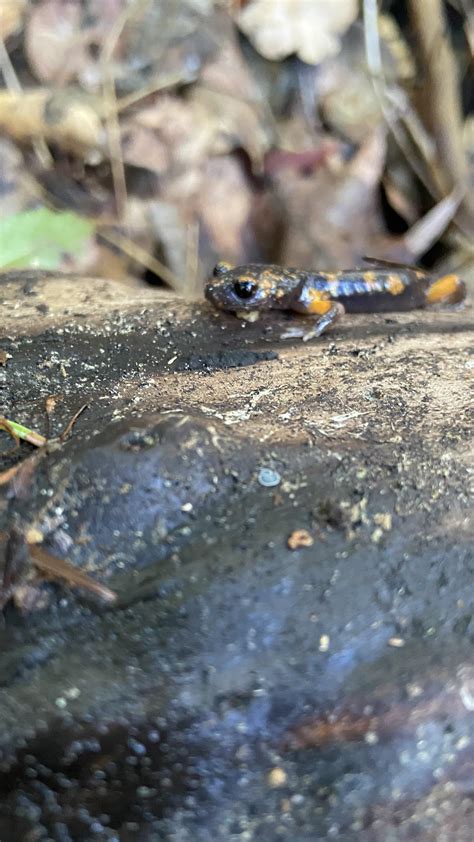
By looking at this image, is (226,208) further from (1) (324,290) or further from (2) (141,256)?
(1) (324,290)

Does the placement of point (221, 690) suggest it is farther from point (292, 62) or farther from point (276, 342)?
point (292, 62)

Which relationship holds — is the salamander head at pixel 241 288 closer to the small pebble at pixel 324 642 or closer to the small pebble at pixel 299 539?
the small pebble at pixel 299 539

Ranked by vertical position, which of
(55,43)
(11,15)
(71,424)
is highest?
(11,15)

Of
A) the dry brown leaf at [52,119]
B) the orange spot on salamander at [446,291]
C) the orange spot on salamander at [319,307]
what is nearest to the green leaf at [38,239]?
the dry brown leaf at [52,119]

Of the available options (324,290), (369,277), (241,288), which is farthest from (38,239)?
(369,277)

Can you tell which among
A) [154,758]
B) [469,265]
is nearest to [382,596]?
[154,758]

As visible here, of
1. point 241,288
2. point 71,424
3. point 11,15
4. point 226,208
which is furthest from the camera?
point 226,208

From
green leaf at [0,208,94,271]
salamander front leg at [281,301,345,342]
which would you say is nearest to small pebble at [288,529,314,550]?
salamander front leg at [281,301,345,342]
